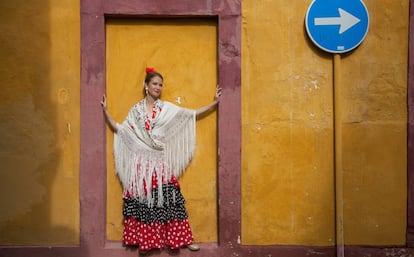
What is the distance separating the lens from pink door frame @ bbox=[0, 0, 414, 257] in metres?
4.98

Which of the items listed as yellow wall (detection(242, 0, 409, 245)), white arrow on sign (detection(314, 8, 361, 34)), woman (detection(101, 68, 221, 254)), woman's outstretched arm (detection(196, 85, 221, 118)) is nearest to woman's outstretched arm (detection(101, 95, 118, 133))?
woman (detection(101, 68, 221, 254))

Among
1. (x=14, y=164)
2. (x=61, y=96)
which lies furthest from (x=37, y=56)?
(x=14, y=164)

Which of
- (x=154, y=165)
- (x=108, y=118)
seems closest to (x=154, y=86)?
(x=108, y=118)

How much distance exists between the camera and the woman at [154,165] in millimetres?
5027

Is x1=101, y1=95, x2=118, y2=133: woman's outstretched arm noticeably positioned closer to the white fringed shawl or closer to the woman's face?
the white fringed shawl

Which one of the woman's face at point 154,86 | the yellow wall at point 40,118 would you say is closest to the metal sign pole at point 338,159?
the woman's face at point 154,86

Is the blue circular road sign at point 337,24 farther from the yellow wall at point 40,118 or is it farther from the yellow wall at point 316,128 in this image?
the yellow wall at point 40,118

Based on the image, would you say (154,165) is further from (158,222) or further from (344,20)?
(344,20)

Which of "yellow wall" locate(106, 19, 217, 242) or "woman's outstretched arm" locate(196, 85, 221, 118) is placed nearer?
"woman's outstretched arm" locate(196, 85, 221, 118)

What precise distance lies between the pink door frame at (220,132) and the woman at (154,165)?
181 mm

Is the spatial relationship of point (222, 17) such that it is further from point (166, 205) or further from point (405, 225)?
point (405, 225)

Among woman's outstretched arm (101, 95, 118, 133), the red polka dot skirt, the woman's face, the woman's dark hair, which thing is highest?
the woman's dark hair

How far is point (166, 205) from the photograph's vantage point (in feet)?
16.7

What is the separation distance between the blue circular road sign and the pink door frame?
1.73ft
